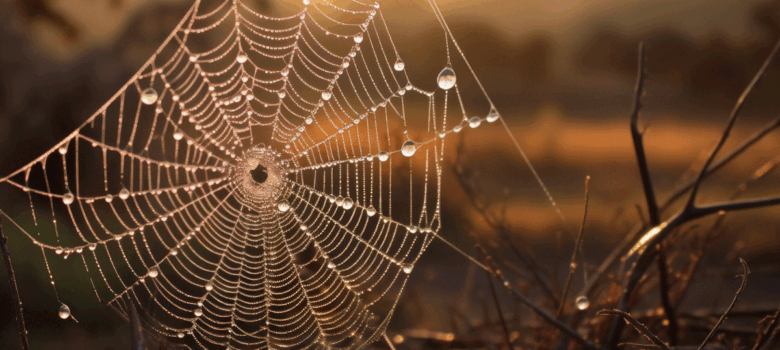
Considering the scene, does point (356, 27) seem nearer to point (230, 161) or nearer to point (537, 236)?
point (230, 161)

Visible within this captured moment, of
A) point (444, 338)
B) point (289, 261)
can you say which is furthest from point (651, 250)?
point (289, 261)

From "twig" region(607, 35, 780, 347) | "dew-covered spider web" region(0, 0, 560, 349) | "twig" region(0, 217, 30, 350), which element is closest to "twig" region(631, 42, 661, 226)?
"twig" region(607, 35, 780, 347)

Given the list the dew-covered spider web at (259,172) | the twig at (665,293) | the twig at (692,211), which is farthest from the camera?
the dew-covered spider web at (259,172)

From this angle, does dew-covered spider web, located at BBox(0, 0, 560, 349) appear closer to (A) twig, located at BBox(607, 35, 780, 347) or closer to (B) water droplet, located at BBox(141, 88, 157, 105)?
(B) water droplet, located at BBox(141, 88, 157, 105)

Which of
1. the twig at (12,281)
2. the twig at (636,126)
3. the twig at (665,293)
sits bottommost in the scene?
the twig at (12,281)

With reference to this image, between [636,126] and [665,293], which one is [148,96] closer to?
[636,126]

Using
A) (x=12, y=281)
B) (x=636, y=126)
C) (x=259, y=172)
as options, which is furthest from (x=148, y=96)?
(x=259, y=172)

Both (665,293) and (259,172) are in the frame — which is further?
(259,172)

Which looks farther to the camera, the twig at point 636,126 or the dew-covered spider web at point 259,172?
the dew-covered spider web at point 259,172

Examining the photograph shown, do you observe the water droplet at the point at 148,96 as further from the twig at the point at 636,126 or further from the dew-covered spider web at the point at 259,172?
the twig at the point at 636,126

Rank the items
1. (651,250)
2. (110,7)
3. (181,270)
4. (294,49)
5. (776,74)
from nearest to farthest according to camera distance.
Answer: (651,250) → (294,49) → (110,7) → (181,270) → (776,74)

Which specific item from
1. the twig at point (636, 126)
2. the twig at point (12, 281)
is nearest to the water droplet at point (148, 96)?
the twig at point (12, 281)
